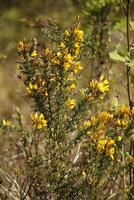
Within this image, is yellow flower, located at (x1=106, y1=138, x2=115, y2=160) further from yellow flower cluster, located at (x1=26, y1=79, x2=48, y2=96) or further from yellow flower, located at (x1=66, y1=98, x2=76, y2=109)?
yellow flower cluster, located at (x1=26, y1=79, x2=48, y2=96)

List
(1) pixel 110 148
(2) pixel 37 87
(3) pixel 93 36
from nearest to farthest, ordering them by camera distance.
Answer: (1) pixel 110 148 → (2) pixel 37 87 → (3) pixel 93 36

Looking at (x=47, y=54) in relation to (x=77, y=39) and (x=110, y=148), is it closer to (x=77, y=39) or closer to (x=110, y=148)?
(x=77, y=39)

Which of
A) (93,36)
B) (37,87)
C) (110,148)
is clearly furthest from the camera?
(93,36)

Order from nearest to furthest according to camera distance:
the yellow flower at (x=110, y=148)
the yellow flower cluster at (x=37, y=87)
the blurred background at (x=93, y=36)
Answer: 1. the yellow flower at (x=110, y=148)
2. the yellow flower cluster at (x=37, y=87)
3. the blurred background at (x=93, y=36)

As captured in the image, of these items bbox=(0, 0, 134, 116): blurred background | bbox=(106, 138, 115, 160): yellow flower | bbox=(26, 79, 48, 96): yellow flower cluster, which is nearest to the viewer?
bbox=(106, 138, 115, 160): yellow flower

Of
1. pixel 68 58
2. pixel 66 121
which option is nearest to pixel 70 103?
pixel 66 121

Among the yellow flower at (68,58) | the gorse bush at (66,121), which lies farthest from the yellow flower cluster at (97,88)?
the yellow flower at (68,58)

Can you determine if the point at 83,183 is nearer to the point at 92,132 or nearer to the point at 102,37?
the point at 92,132

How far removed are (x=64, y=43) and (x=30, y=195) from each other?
30.9 inches

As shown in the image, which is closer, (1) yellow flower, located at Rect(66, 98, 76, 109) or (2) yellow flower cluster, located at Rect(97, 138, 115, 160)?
A: (2) yellow flower cluster, located at Rect(97, 138, 115, 160)

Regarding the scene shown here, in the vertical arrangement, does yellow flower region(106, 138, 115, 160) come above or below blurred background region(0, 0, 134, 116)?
below

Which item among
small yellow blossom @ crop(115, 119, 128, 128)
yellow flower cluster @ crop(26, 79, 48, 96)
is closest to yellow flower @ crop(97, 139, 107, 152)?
small yellow blossom @ crop(115, 119, 128, 128)

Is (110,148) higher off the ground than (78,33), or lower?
lower

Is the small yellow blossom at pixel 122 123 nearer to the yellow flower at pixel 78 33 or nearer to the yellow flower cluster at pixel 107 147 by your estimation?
the yellow flower cluster at pixel 107 147
